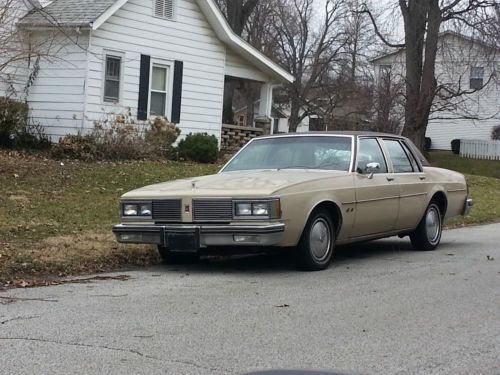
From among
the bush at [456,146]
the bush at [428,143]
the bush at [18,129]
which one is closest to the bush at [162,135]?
the bush at [18,129]

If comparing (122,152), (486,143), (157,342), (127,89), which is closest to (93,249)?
(157,342)

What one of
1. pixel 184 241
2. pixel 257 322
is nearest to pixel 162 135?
pixel 184 241

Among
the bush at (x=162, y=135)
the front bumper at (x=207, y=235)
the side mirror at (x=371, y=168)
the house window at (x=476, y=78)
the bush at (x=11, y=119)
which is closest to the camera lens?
the front bumper at (x=207, y=235)

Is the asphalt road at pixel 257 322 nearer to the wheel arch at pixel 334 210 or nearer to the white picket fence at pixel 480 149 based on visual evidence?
the wheel arch at pixel 334 210

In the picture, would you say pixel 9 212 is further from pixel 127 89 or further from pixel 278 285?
pixel 127 89

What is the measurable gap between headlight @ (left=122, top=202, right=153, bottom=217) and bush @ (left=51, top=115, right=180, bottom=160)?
8364mm

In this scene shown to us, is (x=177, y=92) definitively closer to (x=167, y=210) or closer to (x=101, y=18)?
(x=101, y=18)

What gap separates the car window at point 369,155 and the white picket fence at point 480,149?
30.6 meters

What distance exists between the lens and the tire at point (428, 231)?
10156mm

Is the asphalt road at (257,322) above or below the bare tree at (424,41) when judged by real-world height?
below

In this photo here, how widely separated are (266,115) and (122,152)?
700 cm

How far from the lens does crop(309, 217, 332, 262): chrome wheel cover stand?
7.97 m

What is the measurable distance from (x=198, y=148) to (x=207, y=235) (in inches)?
447

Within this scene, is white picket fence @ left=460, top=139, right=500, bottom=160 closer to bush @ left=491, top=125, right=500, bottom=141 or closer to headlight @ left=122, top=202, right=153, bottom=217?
bush @ left=491, top=125, right=500, bottom=141
